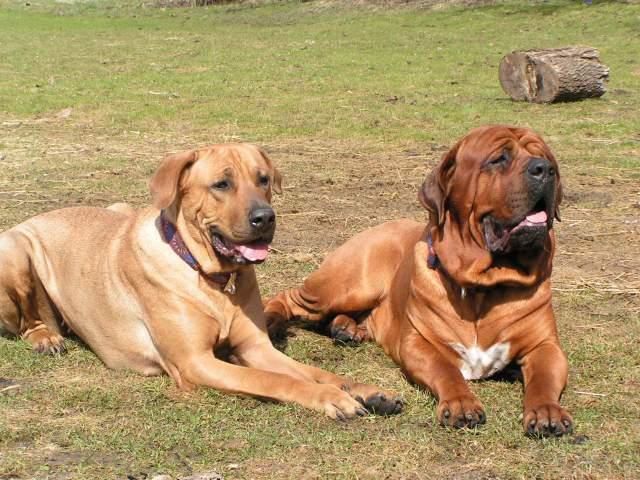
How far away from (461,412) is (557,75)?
407 inches

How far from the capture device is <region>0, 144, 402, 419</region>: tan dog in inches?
179

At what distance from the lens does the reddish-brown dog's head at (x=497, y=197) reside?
433 centimetres

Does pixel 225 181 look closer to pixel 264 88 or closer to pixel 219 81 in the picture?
pixel 264 88

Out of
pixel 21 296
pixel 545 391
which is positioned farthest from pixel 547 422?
pixel 21 296

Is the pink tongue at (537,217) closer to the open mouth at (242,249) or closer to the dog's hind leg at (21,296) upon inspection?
the open mouth at (242,249)

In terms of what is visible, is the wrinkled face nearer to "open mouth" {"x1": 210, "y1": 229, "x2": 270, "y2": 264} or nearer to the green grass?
the green grass

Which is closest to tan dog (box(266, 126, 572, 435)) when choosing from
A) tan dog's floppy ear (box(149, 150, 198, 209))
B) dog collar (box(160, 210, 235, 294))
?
dog collar (box(160, 210, 235, 294))

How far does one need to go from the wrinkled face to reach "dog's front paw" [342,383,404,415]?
0.82 m

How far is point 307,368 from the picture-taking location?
15.8 feet

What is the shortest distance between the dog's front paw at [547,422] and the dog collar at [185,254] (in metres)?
1.61

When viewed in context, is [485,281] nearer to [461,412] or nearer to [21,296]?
[461,412]

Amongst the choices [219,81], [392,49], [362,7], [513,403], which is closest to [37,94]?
[219,81]

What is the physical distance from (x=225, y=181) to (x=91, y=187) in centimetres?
506

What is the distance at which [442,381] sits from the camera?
443 centimetres
